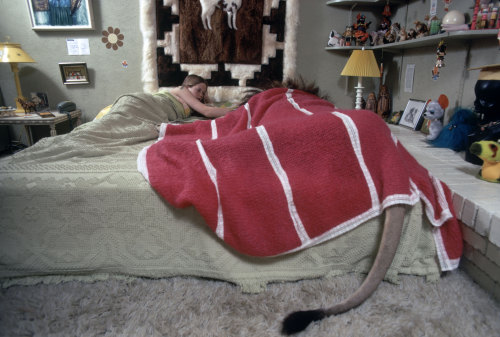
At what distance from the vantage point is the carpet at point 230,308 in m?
0.84

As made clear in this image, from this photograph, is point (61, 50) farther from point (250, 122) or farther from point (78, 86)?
point (250, 122)

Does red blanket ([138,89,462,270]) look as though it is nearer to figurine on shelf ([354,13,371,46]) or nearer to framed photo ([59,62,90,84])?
figurine on shelf ([354,13,371,46])

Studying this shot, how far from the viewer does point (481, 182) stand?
1.10 m

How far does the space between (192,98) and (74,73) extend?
1211mm

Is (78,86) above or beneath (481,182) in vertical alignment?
above

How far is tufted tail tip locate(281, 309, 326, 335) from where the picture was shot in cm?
81

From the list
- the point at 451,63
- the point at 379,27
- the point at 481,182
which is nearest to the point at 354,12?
the point at 379,27

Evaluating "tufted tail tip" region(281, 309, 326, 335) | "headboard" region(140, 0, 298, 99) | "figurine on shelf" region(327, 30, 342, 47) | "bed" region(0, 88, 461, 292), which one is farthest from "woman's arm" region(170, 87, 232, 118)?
"tufted tail tip" region(281, 309, 326, 335)

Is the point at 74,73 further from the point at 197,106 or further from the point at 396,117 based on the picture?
the point at 396,117

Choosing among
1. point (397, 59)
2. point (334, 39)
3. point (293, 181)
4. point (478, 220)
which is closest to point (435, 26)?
point (397, 59)

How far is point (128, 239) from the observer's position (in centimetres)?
100

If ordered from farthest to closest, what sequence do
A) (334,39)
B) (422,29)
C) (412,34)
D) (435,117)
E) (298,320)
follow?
(334,39) → (412,34) → (422,29) → (435,117) → (298,320)

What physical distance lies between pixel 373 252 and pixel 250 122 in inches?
29.5

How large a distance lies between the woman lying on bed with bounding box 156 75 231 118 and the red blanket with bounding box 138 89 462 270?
1.18 meters
